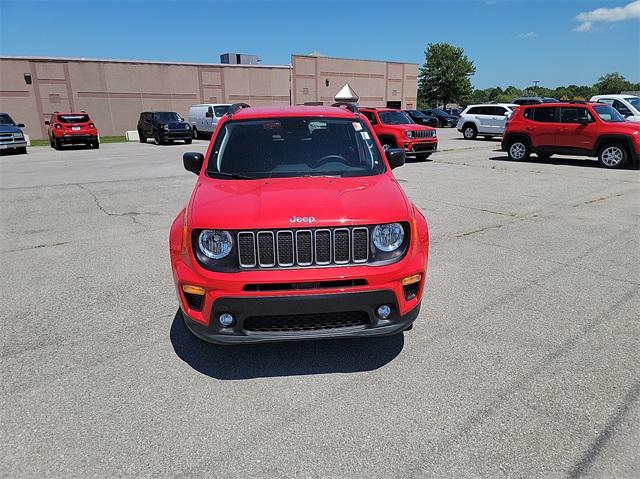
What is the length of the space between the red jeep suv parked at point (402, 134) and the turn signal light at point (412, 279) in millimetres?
12537

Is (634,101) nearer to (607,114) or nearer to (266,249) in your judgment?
(607,114)

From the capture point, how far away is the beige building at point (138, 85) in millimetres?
32969

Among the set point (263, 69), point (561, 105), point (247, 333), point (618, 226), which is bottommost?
point (618, 226)

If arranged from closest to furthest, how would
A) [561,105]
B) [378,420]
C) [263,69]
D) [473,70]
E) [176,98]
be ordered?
[378,420], [561,105], [176,98], [263,69], [473,70]

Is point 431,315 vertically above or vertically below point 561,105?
below

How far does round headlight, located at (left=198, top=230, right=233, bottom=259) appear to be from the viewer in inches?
117

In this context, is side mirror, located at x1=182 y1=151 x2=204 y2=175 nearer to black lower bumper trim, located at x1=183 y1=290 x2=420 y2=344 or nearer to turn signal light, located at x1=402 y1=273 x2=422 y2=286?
black lower bumper trim, located at x1=183 y1=290 x2=420 y2=344

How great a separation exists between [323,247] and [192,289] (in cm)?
90

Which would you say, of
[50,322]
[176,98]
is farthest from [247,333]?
[176,98]

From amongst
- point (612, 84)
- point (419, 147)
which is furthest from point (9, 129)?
point (612, 84)

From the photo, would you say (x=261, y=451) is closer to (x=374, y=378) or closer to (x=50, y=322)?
(x=374, y=378)

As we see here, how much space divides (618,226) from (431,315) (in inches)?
192

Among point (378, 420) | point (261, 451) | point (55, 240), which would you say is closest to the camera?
point (261, 451)

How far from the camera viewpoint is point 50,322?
13.0 ft
